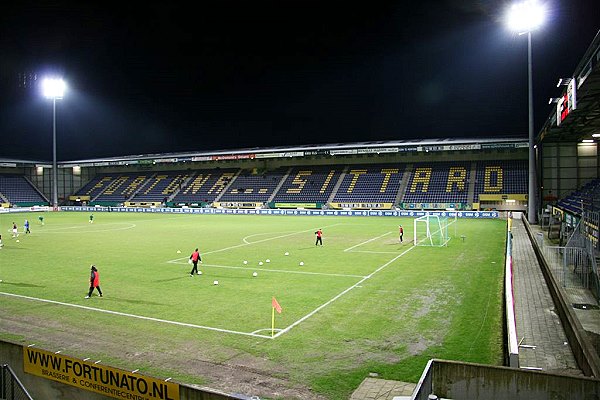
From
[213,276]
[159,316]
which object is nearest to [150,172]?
[213,276]

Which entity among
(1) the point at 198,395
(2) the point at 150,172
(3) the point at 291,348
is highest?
(2) the point at 150,172

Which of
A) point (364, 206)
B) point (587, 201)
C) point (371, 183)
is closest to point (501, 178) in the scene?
point (371, 183)

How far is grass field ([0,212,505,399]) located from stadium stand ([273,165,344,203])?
143 feet

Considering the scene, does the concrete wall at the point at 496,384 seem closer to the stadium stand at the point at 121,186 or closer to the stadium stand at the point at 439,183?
the stadium stand at the point at 439,183

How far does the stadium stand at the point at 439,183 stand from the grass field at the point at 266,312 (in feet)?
118

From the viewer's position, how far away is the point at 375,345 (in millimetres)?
12172

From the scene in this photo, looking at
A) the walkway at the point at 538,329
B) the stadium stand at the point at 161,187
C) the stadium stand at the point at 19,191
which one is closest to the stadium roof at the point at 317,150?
the stadium stand at the point at 19,191

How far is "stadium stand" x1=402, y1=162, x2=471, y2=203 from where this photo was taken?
6531 cm

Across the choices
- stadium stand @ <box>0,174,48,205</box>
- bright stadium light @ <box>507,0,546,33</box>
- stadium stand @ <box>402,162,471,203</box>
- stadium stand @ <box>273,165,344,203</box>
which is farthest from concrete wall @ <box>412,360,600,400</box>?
stadium stand @ <box>0,174,48,205</box>

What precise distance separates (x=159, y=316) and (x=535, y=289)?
13.9 metres

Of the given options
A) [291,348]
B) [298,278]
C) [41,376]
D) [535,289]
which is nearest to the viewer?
[41,376]

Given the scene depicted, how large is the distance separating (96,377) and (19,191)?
301ft

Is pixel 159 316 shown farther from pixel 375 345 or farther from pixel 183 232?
pixel 183 232

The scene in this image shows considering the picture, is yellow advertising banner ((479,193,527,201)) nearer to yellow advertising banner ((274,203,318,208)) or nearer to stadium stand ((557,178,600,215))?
yellow advertising banner ((274,203,318,208))
